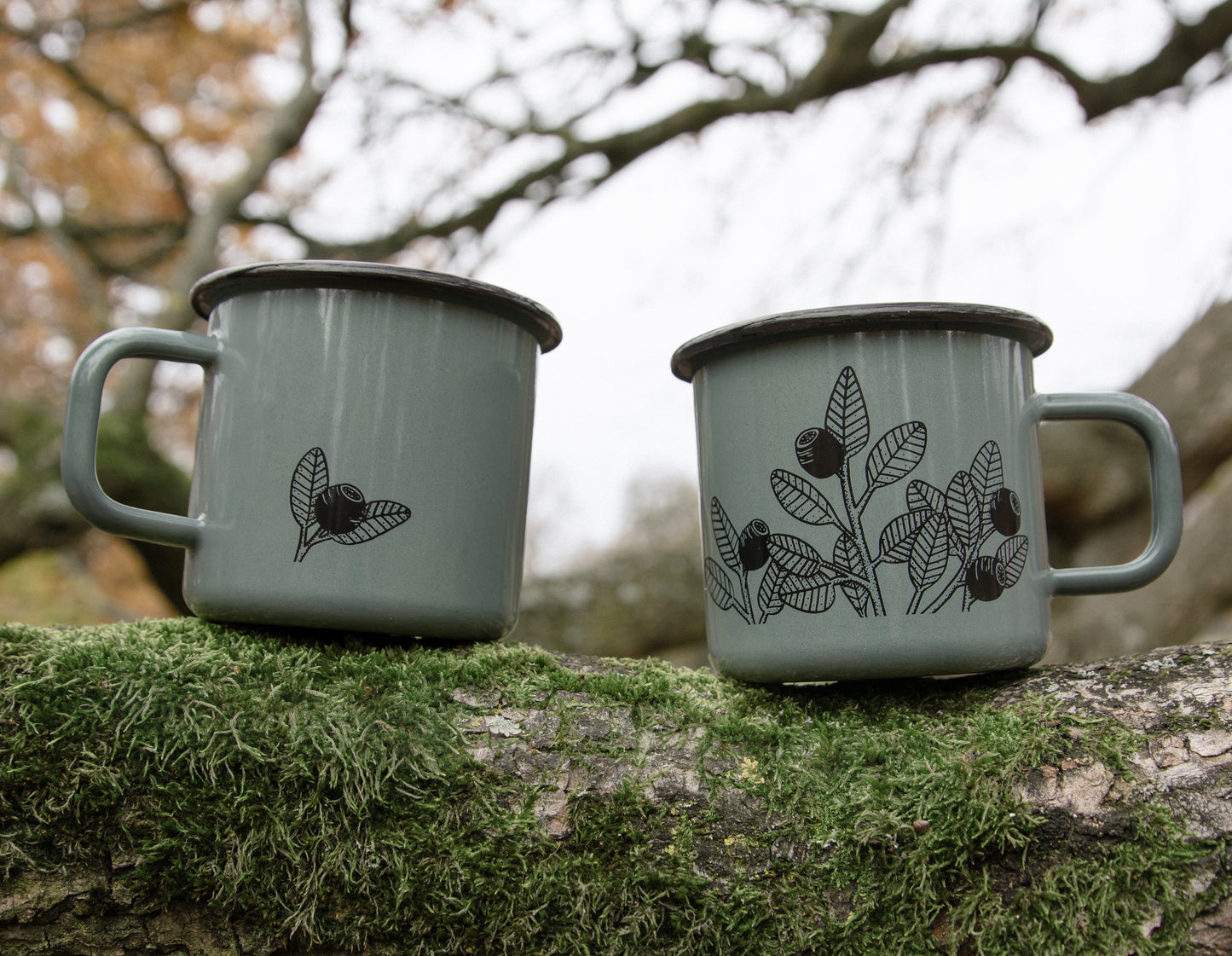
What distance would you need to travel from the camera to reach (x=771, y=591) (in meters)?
→ 0.96

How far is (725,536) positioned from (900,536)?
199mm

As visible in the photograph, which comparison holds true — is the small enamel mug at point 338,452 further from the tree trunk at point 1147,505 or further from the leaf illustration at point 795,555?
the tree trunk at point 1147,505

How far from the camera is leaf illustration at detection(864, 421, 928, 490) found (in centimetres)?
93

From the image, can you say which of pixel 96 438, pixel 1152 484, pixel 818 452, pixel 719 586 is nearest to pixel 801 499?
pixel 818 452

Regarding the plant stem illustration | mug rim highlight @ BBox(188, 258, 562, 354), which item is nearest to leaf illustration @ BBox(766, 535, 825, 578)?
the plant stem illustration

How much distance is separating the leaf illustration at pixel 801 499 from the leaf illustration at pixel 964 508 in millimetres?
124

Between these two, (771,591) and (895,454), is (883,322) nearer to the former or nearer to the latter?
(895,454)

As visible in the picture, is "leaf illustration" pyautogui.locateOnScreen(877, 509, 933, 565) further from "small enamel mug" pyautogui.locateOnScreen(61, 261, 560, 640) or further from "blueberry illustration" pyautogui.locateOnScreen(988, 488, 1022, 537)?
"small enamel mug" pyautogui.locateOnScreen(61, 261, 560, 640)

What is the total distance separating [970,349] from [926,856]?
53cm

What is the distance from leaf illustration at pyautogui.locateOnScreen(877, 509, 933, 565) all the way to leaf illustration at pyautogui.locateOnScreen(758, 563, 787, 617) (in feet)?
0.37

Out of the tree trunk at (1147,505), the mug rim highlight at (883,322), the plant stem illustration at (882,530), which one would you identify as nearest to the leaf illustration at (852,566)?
the plant stem illustration at (882,530)

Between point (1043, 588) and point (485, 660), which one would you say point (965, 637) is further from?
point (485, 660)

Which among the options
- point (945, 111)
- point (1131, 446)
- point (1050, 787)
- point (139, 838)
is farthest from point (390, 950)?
point (945, 111)

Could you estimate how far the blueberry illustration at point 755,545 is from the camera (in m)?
0.97
